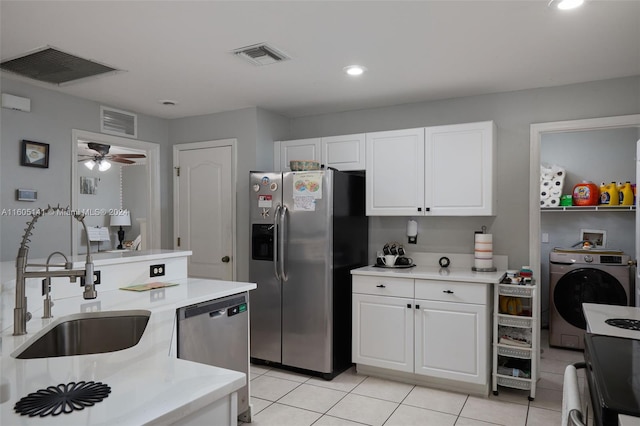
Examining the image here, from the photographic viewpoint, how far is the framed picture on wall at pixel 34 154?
340 cm

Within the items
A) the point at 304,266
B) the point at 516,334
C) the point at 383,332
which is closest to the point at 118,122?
the point at 304,266

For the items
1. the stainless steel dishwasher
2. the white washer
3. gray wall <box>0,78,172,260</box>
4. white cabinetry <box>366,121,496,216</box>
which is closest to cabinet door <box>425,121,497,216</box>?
white cabinetry <box>366,121,496,216</box>

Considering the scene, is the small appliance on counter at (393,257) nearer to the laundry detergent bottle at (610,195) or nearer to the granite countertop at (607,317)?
the granite countertop at (607,317)

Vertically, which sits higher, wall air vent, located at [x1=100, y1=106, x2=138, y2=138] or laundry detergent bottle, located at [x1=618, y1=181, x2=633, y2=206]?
wall air vent, located at [x1=100, y1=106, x2=138, y2=138]

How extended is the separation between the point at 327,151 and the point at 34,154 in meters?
2.41

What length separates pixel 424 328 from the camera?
131 inches

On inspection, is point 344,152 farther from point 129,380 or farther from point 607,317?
point 129,380

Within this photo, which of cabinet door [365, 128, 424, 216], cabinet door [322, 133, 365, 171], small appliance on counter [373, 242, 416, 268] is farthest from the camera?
cabinet door [322, 133, 365, 171]

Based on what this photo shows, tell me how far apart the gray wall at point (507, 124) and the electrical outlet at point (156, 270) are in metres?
2.02

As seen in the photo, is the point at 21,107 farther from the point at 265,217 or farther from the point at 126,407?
the point at 126,407

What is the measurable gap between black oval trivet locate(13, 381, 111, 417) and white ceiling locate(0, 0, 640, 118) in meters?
1.80

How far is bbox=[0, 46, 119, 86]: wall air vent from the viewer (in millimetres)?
2844

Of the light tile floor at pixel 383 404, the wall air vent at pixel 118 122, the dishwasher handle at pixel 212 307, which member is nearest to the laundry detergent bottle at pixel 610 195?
the light tile floor at pixel 383 404

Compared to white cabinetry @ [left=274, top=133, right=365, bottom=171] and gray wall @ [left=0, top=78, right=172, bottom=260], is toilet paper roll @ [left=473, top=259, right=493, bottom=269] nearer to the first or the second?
white cabinetry @ [left=274, top=133, right=365, bottom=171]
